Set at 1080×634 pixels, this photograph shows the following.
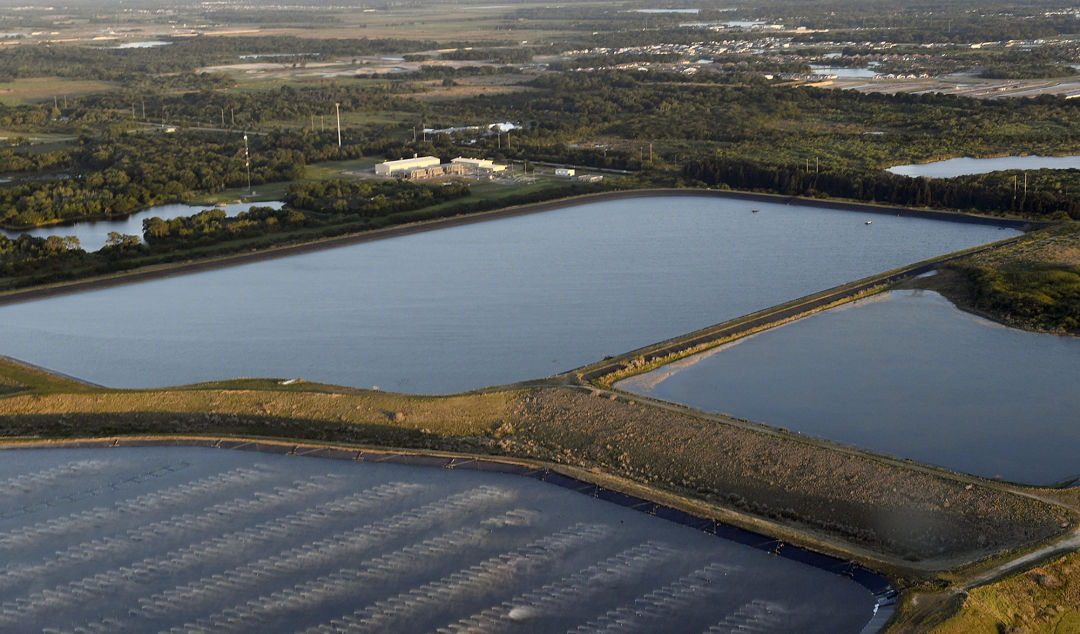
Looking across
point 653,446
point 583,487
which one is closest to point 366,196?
point 653,446

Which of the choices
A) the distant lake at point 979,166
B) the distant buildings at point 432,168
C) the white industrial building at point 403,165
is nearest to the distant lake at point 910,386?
the distant lake at point 979,166

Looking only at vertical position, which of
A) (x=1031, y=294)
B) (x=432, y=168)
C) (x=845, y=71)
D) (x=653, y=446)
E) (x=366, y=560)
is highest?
(x=845, y=71)

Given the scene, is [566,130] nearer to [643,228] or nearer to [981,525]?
[643,228]

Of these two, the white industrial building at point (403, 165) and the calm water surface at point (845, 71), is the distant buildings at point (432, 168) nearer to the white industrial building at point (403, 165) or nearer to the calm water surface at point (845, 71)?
the white industrial building at point (403, 165)

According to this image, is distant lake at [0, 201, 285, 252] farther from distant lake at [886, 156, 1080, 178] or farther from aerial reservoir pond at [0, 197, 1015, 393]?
distant lake at [886, 156, 1080, 178]

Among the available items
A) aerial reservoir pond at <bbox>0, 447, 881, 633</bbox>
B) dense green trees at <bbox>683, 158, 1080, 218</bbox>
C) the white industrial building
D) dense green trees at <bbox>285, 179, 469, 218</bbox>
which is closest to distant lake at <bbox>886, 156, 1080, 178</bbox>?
dense green trees at <bbox>683, 158, 1080, 218</bbox>

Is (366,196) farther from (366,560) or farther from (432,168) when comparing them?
(366,560)
